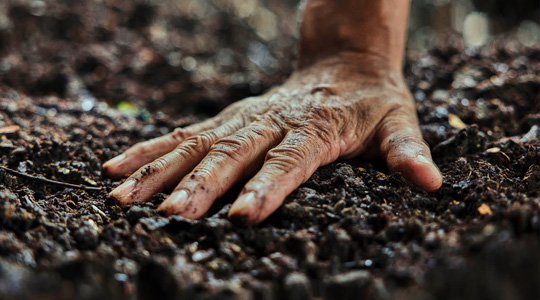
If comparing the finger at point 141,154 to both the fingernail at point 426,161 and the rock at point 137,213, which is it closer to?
the rock at point 137,213

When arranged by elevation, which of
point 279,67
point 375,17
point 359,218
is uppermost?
point 375,17

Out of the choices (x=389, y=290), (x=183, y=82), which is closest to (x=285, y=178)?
(x=389, y=290)

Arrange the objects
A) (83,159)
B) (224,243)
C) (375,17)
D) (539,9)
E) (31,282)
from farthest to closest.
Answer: (539,9), (375,17), (83,159), (224,243), (31,282)

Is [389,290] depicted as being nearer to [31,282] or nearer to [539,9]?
[31,282]

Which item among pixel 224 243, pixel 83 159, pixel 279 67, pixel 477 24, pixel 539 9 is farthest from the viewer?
pixel 477 24

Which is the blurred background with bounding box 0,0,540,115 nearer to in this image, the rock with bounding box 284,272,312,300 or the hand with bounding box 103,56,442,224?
the hand with bounding box 103,56,442,224

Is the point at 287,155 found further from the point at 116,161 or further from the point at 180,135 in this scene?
the point at 116,161
